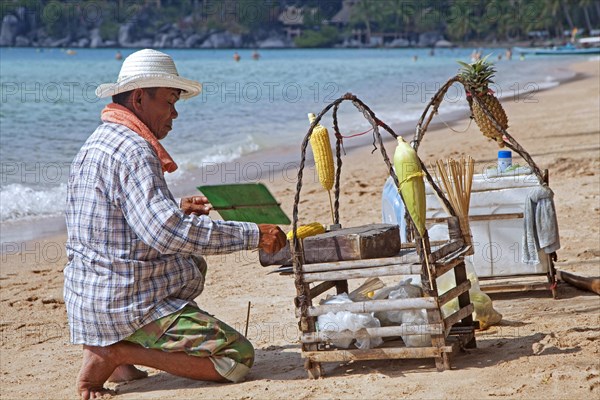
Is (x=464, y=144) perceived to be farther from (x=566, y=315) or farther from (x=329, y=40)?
(x=329, y=40)

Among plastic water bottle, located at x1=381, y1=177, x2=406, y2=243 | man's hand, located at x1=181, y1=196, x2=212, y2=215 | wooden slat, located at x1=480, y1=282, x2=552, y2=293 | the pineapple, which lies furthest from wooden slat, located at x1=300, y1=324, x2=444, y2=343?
the pineapple

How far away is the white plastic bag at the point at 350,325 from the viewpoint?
13.9ft

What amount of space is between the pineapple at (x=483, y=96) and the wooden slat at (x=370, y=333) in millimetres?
1797

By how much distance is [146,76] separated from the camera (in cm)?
429

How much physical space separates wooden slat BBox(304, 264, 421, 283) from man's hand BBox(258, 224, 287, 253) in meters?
0.20

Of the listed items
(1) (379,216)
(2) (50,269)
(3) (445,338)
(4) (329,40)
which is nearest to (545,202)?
(3) (445,338)

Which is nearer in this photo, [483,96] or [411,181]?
[411,181]

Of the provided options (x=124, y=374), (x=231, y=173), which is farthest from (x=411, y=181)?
(x=231, y=173)

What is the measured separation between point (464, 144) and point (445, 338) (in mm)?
9895

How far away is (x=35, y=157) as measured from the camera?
14.8m

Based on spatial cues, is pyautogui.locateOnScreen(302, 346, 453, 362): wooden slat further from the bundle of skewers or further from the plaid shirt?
the bundle of skewers

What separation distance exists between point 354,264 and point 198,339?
2.70ft

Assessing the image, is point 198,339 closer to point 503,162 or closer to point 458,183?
point 458,183

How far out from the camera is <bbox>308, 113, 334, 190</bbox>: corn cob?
14.8ft
